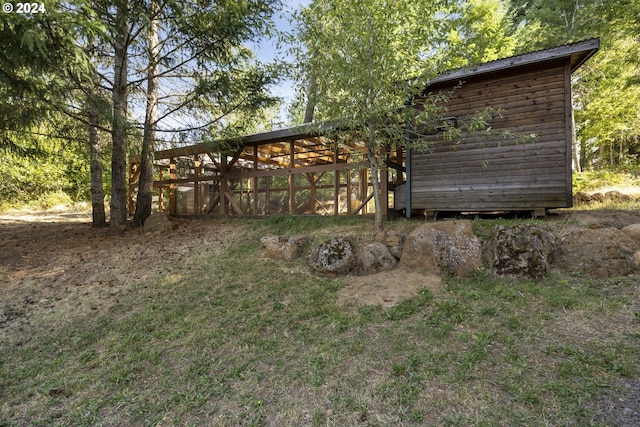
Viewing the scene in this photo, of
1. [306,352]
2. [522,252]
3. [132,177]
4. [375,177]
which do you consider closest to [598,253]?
[522,252]

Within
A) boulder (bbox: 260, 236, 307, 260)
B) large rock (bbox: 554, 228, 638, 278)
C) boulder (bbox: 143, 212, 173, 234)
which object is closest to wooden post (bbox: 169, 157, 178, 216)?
boulder (bbox: 143, 212, 173, 234)

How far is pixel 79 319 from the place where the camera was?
16.1ft

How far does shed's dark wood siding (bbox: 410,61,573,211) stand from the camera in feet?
21.3

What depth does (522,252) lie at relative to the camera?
4.73 m

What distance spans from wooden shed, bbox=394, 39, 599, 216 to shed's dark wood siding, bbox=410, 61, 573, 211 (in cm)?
2

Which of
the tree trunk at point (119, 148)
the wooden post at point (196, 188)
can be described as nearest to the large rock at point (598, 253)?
the tree trunk at point (119, 148)

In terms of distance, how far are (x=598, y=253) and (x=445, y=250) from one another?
84.3 inches

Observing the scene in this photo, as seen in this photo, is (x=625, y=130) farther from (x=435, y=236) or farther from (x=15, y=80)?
(x=15, y=80)

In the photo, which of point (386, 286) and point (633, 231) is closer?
point (633, 231)

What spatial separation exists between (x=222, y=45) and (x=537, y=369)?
31.8 feet

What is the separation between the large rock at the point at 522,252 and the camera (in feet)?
15.2

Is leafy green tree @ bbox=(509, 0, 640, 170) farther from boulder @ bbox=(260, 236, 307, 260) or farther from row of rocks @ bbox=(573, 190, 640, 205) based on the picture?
boulder @ bbox=(260, 236, 307, 260)

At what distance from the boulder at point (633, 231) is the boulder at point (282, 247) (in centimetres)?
574

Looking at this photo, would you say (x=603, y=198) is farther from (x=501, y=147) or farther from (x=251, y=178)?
(x=251, y=178)
